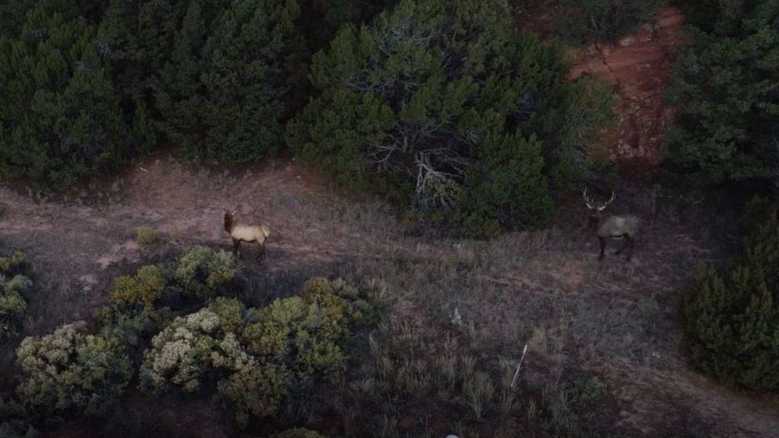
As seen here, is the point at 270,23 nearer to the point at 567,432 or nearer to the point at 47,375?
the point at 47,375

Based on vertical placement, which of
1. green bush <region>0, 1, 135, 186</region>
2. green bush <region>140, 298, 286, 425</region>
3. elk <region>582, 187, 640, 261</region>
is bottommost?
green bush <region>140, 298, 286, 425</region>

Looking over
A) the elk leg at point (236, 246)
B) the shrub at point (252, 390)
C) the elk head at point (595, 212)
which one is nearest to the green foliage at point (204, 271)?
the elk leg at point (236, 246)

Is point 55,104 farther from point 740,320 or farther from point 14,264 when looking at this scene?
point 740,320

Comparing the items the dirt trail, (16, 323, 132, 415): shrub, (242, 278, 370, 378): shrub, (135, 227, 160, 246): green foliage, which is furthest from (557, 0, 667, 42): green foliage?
(16, 323, 132, 415): shrub

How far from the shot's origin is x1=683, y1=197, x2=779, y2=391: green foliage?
9.96 meters

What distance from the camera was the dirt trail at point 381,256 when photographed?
34.6 feet

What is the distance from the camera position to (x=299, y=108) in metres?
15.8

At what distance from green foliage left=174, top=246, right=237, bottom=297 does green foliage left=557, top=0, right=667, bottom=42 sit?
8.83 m

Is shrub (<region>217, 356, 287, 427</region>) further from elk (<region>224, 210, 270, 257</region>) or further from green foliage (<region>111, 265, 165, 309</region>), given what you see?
elk (<region>224, 210, 270, 257</region>)

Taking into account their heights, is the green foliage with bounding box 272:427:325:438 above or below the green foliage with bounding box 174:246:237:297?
below

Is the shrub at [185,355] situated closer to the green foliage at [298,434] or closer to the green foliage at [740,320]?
the green foliage at [298,434]

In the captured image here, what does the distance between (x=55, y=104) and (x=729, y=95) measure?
13408 millimetres

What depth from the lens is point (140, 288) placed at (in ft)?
37.5

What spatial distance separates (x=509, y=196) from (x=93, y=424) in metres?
8.13
